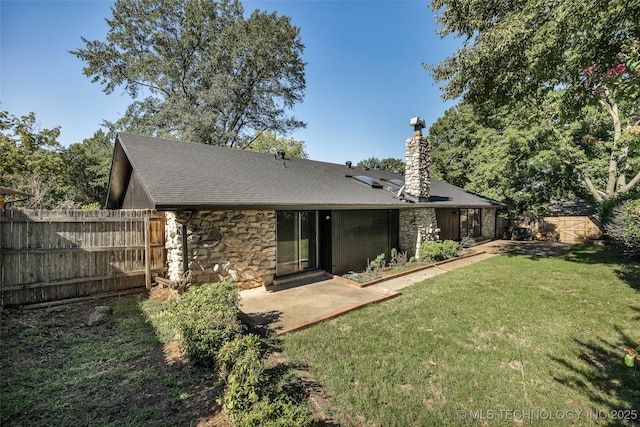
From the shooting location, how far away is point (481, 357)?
415 cm

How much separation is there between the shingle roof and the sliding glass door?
747mm

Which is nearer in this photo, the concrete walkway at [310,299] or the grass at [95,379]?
the grass at [95,379]

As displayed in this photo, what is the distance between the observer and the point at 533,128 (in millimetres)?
16172

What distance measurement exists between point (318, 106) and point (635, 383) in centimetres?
1736

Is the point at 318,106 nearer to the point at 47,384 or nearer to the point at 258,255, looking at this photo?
the point at 258,255

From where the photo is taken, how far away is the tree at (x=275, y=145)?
27188 millimetres

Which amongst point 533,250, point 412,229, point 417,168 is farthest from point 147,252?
point 533,250

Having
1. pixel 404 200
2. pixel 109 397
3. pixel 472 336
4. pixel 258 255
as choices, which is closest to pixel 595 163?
pixel 404 200

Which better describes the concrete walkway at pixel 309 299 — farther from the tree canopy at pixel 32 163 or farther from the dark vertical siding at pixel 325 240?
the tree canopy at pixel 32 163

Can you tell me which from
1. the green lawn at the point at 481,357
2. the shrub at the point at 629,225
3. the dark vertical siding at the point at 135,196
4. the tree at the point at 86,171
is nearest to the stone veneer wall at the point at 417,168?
the green lawn at the point at 481,357

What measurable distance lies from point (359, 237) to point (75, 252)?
25.0 feet

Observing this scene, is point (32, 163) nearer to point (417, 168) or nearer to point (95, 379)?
point (95, 379)

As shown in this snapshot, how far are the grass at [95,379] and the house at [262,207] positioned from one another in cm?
198

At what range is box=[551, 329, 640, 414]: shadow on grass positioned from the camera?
10.9 feet
